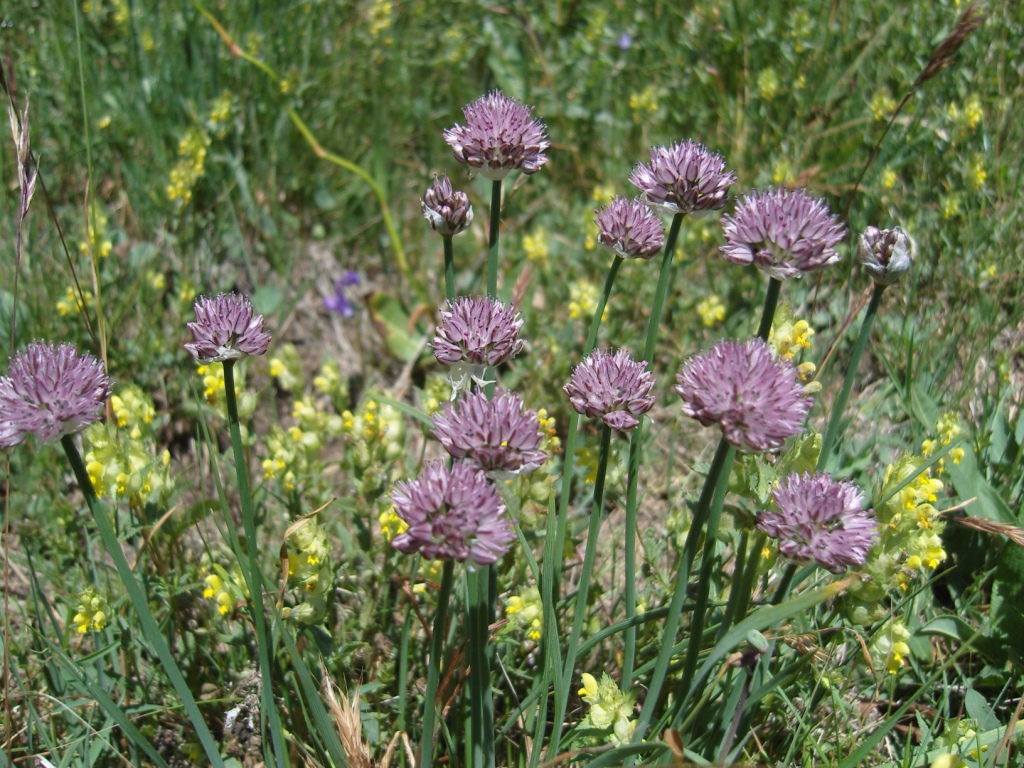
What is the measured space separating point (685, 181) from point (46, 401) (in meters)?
1.14

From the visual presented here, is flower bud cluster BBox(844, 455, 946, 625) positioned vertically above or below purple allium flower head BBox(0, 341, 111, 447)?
below

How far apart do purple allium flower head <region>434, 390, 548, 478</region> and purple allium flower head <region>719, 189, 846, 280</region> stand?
18.4 inches

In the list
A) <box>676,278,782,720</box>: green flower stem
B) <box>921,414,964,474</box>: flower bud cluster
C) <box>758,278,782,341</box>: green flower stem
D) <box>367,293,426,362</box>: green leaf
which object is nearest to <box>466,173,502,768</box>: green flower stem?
<box>676,278,782,720</box>: green flower stem

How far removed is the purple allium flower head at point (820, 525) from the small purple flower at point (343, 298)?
246cm

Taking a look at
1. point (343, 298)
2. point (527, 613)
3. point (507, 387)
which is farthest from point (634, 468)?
point (343, 298)

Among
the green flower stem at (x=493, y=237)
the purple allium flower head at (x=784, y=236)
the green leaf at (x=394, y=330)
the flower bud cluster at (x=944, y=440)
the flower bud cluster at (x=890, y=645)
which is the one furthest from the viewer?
the green leaf at (x=394, y=330)

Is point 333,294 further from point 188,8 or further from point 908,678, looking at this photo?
point 908,678

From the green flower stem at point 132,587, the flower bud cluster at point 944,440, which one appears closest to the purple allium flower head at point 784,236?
the flower bud cluster at point 944,440

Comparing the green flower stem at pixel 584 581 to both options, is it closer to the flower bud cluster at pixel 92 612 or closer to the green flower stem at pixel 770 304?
the green flower stem at pixel 770 304

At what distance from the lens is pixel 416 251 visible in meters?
3.82

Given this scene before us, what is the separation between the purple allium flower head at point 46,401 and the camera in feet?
4.31

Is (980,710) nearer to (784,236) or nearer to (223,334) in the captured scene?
(784,236)

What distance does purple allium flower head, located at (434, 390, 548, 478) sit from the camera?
127 centimetres

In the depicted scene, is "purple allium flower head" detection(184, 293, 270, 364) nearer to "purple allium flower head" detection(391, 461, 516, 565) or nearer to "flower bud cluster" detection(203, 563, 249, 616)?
"purple allium flower head" detection(391, 461, 516, 565)
